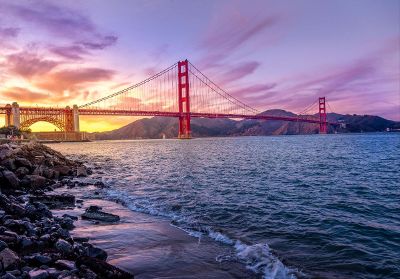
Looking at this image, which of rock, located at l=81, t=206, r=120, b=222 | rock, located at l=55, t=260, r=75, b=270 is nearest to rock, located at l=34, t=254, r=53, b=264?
rock, located at l=55, t=260, r=75, b=270

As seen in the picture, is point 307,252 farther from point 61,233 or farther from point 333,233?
point 61,233

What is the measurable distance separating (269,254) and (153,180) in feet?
41.2

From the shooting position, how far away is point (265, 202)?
452 inches

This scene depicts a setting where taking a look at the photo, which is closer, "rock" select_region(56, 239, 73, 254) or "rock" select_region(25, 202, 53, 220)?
"rock" select_region(56, 239, 73, 254)

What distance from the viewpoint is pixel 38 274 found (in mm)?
4648

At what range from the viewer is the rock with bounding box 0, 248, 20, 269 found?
4.75m

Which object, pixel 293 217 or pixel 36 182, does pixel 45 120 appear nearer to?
pixel 36 182

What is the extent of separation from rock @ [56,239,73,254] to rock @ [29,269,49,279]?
34.9 inches

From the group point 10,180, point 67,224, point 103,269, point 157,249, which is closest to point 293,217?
point 157,249

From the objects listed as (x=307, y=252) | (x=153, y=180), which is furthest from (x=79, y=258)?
(x=153, y=180)

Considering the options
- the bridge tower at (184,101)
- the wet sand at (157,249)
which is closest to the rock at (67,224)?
the wet sand at (157,249)

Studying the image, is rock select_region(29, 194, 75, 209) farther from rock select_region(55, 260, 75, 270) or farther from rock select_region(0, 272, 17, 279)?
rock select_region(0, 272, 17, 279)

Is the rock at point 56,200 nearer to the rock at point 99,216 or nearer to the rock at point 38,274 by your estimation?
the rock at point 99,216

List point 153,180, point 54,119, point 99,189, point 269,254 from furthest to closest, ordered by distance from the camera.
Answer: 1. point 54,119
2. point 153,180
3. point 99,189
4. point 269,254
